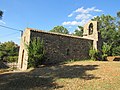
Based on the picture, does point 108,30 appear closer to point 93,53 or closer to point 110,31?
point 110,31

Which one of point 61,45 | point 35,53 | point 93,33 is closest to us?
point 35,53

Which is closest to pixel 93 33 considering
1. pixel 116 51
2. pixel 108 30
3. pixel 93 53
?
pixel 93 53

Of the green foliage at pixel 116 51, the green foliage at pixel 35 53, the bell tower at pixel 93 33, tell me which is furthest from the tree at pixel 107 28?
the green foliage at pixel 35 53

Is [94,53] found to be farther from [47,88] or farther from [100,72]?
[47,88]

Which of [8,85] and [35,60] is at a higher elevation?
[35,60]

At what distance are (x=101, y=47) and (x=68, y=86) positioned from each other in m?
18.3

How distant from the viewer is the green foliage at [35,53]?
2138cm

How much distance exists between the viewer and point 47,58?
23.6m

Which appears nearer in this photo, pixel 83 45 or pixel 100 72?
pixel 100 72

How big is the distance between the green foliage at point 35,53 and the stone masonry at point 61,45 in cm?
130

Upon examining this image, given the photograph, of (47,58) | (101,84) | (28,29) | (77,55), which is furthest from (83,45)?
(101,84)

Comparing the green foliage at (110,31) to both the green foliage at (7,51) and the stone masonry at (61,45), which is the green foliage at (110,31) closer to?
the stone masonry at (61,45)

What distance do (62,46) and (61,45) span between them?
0.22m

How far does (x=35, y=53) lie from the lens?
21391 mm
